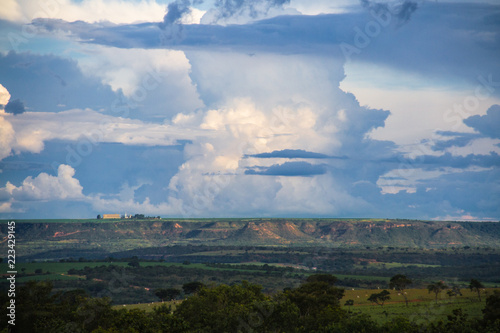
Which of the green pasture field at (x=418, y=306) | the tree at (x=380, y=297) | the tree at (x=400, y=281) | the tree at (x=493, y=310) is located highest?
the tree at (x=400, y=281)

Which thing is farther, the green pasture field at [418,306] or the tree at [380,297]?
the tree at [380,297]

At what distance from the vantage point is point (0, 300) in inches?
3625

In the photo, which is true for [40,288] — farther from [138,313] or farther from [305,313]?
[305,313]

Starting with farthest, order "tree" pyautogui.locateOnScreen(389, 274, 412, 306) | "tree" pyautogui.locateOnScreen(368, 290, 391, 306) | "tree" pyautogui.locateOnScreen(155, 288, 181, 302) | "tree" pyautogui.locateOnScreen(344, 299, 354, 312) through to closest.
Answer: "tree" pyautogui.locateOnScreen(155, 288, 181, 302)
"tree" pyautogui.locateOnScreen(389, 274, 412, 306)
"tree" pyautogui.locateOnScreen(368, 290, 391, 306)
"tree" pyautogui.locateOnScreen(344, 299, 354, 312)

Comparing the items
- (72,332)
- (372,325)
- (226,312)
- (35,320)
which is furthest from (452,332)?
(35,320)

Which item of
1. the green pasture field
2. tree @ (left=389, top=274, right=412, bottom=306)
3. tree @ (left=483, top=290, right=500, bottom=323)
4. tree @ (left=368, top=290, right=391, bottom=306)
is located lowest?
the green pasture field

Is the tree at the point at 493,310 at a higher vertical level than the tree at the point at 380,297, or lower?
higher

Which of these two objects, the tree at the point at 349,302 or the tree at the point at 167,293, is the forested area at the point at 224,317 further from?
the tree at the point at 167,293

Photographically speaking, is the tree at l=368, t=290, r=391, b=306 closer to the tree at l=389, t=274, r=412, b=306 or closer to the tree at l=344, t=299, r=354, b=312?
the tree at l=344, t=299, r=354, b=312

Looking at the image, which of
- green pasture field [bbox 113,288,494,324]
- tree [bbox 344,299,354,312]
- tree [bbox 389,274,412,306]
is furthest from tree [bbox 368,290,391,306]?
tree [bbox 389,274,412,306]

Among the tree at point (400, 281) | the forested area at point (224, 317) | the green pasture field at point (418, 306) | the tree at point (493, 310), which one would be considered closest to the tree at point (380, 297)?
the green pasture field at point (418, 306)

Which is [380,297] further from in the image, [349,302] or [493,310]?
[493,310]

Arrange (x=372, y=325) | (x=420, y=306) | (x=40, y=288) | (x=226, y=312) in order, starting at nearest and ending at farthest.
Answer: (x=372, y=325) → (x=226, y=312) → (x=40, y=288) → (x=420, y=306)

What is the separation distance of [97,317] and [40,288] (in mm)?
19101
